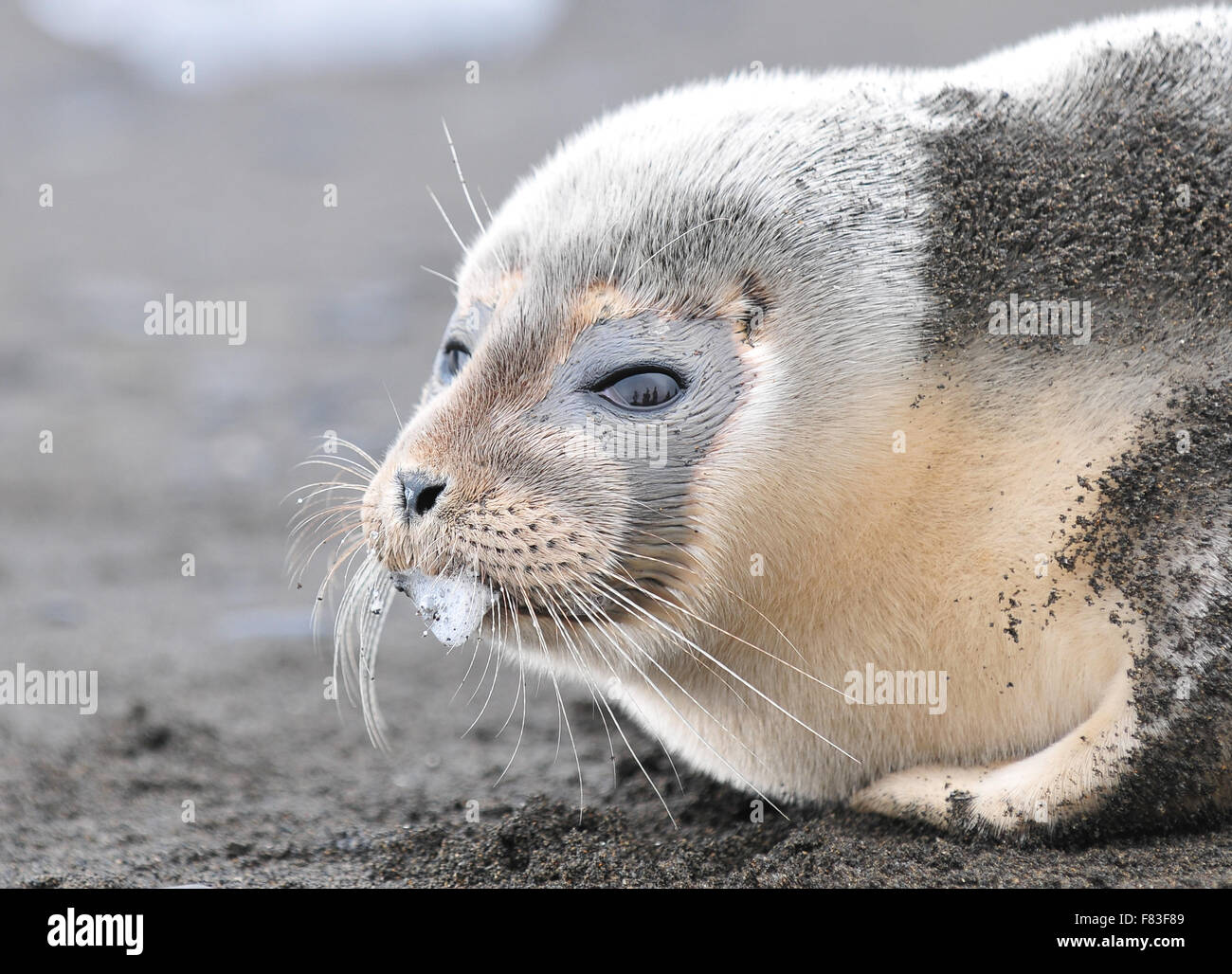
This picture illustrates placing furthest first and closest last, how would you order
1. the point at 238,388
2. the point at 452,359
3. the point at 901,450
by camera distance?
the point at 238,388, the point at 452,359, the point at 901,450

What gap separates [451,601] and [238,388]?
8486 mm

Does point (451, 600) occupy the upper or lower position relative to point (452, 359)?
lower

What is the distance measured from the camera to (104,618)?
772 centimetres

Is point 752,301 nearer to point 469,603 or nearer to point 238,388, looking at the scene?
point 469,603

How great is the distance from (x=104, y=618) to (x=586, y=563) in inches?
194

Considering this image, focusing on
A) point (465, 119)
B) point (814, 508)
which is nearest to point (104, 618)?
point (814, 508)

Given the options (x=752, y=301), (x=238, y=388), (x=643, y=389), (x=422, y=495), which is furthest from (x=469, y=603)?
(x=238, y=388)

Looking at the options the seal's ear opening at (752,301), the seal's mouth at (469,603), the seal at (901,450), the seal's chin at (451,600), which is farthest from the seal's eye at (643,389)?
the seal's chin at (451,600)

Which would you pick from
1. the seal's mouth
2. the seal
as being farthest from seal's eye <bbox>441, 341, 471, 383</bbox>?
the seal's mouth

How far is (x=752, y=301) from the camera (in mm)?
3984

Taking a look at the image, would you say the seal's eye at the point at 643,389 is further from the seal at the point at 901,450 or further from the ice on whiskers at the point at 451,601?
the ice on whiskers at the point at 451,601

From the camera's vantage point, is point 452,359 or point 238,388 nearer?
point 452,359

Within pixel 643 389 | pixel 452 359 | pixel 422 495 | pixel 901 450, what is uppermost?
pixel 452 359

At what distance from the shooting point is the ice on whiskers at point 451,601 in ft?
12.4
